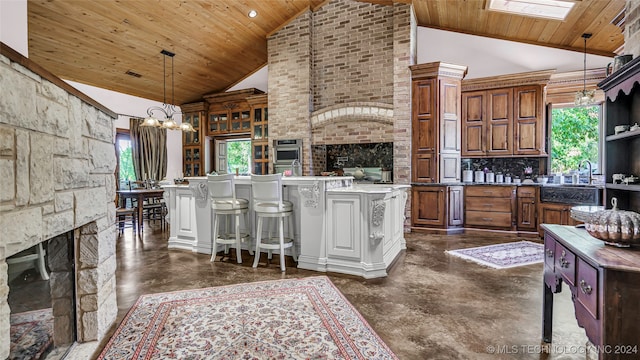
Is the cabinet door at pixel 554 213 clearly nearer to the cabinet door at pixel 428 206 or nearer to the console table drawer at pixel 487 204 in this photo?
the console table drawer at pixel 487 204

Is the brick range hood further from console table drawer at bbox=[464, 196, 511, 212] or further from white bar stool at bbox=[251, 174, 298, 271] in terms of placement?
white bar stool at bbox=[251, 174, 298, 271]

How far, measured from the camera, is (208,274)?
3338 mm

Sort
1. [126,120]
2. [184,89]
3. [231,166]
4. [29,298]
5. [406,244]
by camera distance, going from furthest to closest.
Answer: [231,166] < [184,89] < [126,120] < [406,244] < [29,298]

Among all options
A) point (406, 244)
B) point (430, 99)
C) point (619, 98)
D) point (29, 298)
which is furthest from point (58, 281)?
point (430, 99)

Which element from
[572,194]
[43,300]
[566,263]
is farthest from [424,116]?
[43,300]

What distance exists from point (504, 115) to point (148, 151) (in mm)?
7700

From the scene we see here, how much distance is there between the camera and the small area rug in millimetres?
3719

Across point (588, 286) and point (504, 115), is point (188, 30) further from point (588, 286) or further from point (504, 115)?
point (588, 286)

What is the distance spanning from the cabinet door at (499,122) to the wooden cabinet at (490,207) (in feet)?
2.35

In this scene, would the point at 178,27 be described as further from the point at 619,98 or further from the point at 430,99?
the point at 619,98

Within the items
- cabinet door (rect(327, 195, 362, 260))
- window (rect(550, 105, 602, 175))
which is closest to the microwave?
cabinet door (rect(327, 195, 362, 260))

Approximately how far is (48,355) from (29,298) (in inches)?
16.2

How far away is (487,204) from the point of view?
5.42 m

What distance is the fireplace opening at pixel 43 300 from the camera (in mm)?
1370
